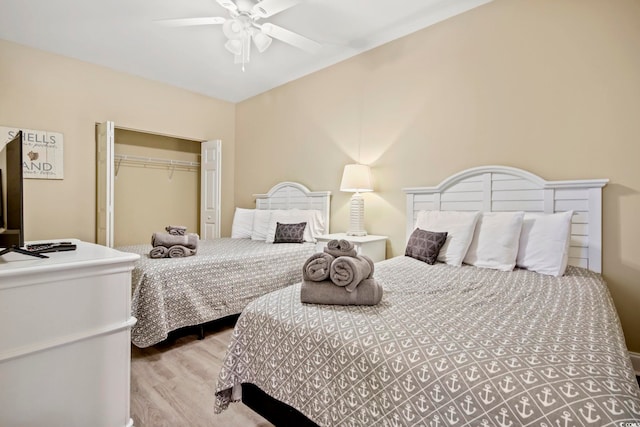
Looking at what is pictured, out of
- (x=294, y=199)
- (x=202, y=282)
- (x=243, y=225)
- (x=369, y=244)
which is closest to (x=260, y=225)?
(x=243, y=225)

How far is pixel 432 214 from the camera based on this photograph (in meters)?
2.60

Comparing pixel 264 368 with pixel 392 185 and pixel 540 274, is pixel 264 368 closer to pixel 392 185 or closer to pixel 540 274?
pixel 540 274

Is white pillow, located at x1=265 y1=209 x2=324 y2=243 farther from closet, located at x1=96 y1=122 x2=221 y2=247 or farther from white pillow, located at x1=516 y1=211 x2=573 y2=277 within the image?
white pillow, located at x1=516 y1=211 x2=573 y2=277

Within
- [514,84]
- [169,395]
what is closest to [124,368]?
[169,395]

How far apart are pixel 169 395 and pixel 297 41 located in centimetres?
279

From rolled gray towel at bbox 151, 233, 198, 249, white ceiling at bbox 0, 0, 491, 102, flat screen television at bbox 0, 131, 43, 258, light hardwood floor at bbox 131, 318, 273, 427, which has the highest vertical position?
white ceiling at bbox 0, 0, 491, 102

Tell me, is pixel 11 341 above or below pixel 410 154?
below

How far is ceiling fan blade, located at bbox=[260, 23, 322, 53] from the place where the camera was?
251 cm

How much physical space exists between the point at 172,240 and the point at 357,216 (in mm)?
1768

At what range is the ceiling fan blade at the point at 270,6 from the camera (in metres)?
2.14

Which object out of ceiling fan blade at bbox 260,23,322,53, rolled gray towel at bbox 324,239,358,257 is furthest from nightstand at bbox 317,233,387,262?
ceiling fan blade at bbox 260,23,322,53

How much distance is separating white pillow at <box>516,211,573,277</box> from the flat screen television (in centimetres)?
266

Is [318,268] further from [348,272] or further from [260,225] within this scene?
[260,225]

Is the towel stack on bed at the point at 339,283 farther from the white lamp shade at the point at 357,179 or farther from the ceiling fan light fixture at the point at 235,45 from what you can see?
the ceiling fan light fixture at the point at 235,45
